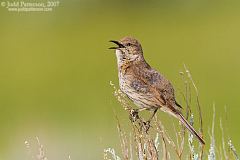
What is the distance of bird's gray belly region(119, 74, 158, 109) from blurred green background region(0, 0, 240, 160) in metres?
3.79

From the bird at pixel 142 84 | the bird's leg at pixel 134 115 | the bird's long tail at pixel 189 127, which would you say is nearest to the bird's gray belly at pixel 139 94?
the bird at pixel 142 84

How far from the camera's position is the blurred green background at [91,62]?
14508 millimetres

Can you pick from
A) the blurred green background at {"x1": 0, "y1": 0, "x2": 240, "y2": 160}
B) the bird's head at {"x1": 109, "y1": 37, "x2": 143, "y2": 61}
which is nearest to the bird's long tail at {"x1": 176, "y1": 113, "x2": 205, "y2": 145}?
the bird's head at {"x1": 109, "y1": 37, "x2": 143, "y2": 61}

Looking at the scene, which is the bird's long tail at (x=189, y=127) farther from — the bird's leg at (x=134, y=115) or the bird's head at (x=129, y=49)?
the bird's head at (x=129, y=49)

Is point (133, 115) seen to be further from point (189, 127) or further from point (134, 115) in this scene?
point (189, 127)

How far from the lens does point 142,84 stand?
823 centimetres

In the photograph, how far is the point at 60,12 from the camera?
2234cm

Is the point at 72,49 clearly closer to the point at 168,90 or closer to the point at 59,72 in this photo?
the point at 59,72

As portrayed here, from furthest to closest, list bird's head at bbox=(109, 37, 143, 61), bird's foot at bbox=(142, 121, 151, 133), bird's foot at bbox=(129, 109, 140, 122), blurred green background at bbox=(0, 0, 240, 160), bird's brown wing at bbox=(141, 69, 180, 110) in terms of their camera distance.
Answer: blurred green background at bbox=(0, 0, 240, 160), bird's head at bbox=(109, 37, 143, 61), bird's brown wing at bbox=(141, 69, 180, 110), bird's foot at bbox=(129, 109, 140, 122), bird's foot at bbox=(142, 121, 151, 133)

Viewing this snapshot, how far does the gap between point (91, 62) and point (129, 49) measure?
1138 centimetres

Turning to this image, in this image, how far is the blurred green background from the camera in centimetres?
1451

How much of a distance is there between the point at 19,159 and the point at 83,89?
5.69 m

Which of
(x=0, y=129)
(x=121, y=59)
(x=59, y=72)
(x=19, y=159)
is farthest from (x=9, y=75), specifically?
(x=121, y=59)

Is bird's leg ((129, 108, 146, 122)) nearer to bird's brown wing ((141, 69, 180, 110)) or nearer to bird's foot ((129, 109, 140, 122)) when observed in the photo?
bird's foot ((129, 109, 140, 122))
